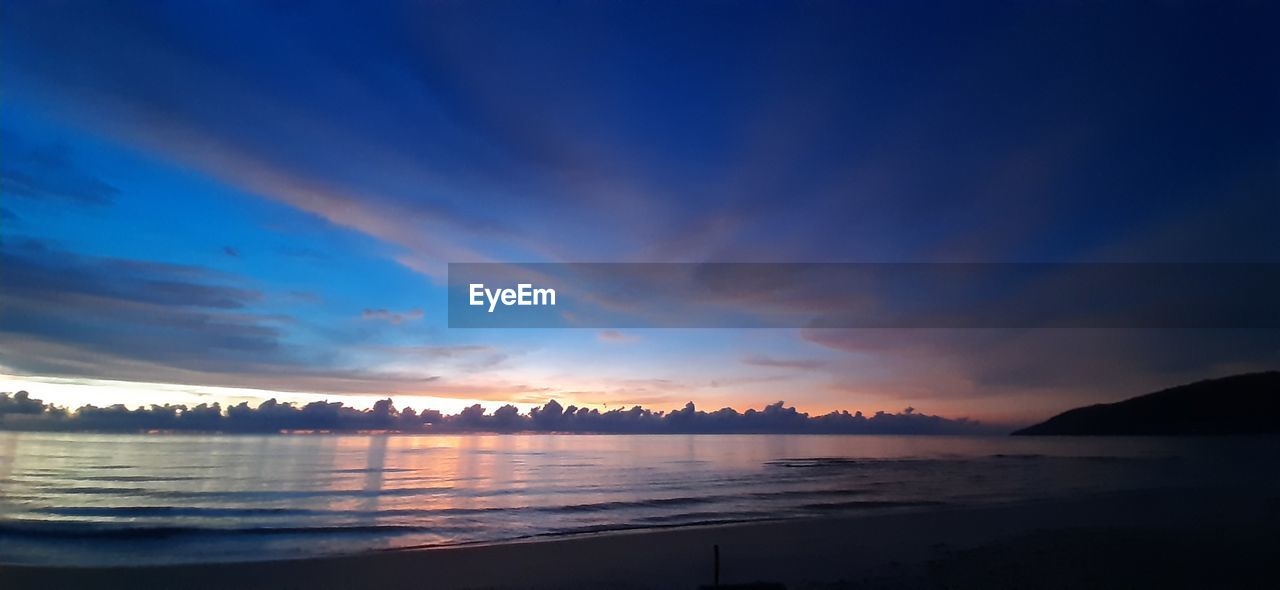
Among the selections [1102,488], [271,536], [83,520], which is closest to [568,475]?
[271,536]

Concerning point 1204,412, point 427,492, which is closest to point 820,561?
point 427,492

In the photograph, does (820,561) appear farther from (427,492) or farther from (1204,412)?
(1204,412)

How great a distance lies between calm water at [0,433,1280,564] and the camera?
54.7 ft

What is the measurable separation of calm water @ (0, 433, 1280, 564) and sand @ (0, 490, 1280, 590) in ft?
6.04

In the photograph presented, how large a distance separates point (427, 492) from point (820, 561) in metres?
17.0

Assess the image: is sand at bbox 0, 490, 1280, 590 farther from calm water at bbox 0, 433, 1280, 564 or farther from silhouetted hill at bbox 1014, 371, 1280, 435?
silhouetted hill at bbox 1014, 371, 1280, 435

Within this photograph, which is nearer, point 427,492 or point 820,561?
point 820,561

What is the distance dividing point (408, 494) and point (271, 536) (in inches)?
304

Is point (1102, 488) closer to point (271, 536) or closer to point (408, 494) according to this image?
point (408, 494)

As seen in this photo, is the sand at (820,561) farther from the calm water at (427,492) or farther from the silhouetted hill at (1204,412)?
the silhouetted hill at (1204,412)

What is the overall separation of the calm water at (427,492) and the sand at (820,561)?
6.04ft

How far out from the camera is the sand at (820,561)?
11.9 m

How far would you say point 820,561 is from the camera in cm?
1337

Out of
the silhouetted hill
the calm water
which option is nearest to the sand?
the calm water
